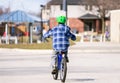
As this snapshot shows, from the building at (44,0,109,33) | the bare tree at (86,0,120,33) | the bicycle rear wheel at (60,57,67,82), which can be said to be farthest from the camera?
the building at (44,0,109,33)

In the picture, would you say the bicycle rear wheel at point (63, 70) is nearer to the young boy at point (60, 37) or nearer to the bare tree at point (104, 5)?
the young boy at point (60, 37)

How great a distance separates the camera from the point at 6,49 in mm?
Answer: 32656

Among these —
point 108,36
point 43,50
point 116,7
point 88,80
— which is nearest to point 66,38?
point 88,80

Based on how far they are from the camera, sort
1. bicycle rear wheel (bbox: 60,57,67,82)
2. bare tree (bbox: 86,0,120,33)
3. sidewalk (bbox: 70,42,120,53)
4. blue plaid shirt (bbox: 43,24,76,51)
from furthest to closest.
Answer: bare tree (bbox: 86,0,120,33) < sidewalk (bbox: 70,42,120,53) < blue plaid shirt (bbox: 43,24,76,51) < bicycle rear wheel (bbox: 60,57,67,82)

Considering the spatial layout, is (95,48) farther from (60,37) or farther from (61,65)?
(61,65)

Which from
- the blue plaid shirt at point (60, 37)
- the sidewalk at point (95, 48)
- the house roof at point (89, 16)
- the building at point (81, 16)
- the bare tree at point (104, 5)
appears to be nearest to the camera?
the blue plaid shirt at point (60, 37)

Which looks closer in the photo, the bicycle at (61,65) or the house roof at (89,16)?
the bicycle at (61,65)

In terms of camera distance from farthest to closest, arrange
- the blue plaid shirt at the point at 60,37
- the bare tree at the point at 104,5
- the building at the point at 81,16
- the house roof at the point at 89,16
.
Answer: the building at the point at 81,16
the house roof at the point at 89,16
the bare tree at the point at 104,5
the blue plaid shirt at the point at 60,37

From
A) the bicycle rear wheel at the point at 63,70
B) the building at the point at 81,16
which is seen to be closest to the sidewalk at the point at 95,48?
the bicycle rear wheel at the point at 63,70

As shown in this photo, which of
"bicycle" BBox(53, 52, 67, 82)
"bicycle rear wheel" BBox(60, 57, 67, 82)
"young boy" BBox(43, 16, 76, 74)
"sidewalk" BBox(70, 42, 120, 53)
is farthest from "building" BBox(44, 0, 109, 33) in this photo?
"bicycle rear wheel" BBox(60, 57, 67, 82)

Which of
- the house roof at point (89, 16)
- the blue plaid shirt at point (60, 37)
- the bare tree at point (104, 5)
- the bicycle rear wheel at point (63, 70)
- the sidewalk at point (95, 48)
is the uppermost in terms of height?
the bare tree at point (104, 5)

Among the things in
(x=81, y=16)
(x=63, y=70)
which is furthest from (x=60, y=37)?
(x=81, y=16)

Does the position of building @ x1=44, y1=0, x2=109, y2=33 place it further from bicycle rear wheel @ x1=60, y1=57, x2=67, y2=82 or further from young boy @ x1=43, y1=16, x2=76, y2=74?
bicycle rear wheel @ x1=60, y1=57, x2=67, y2=82

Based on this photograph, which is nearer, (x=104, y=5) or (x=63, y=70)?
(x=63, y=70)
